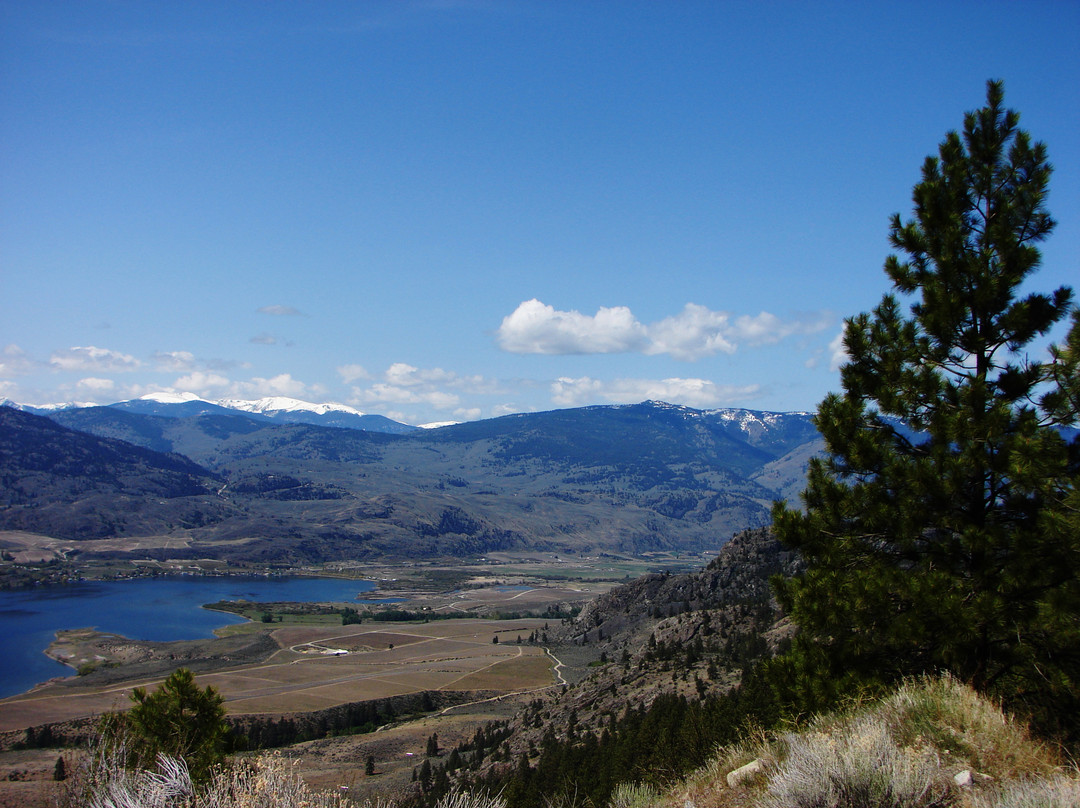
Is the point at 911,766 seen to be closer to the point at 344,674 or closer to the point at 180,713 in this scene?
the point at 180,713

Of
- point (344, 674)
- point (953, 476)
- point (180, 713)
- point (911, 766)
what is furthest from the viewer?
point (344, 674)

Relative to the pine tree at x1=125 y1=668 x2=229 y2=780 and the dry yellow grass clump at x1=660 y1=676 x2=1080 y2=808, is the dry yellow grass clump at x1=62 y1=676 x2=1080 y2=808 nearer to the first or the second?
the dry yellow grass clump at x1=660 y1=676 x2=1080 y2=808

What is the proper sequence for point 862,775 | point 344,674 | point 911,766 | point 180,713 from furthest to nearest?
point 344,674 → point 180,713 → point 911,766 → point 862,775

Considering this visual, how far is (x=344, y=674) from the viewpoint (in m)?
91.2

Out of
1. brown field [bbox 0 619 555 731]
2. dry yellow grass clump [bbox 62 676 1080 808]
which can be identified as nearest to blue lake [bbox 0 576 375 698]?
brown field [bbox 0 619 555 731]

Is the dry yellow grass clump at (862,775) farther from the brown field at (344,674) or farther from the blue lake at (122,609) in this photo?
the blue lake at (122,609)

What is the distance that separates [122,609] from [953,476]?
537 feet

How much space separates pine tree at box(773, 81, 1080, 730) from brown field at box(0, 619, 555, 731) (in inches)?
2872

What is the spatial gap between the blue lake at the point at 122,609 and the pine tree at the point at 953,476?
327ft

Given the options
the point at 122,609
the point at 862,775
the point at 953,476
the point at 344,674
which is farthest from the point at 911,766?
the point at 122,609

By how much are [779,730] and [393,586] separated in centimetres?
19761

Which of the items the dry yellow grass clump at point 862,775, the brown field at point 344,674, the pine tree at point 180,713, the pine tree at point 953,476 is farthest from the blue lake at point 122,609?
the pine tree at point 953,476

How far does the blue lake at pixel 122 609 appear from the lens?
99875 millimetres

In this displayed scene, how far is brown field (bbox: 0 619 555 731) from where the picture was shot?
7412 centimetres
